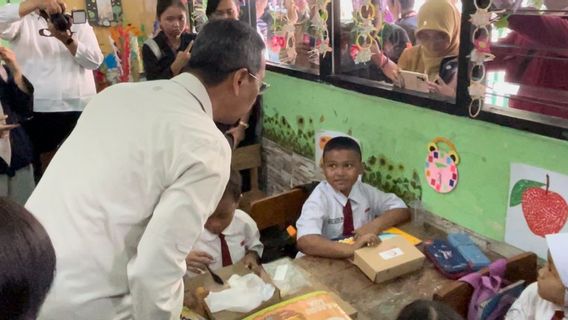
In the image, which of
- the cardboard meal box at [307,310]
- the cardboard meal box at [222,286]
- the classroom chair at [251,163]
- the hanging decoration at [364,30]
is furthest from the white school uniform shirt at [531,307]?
the classroom chair at [251,163]

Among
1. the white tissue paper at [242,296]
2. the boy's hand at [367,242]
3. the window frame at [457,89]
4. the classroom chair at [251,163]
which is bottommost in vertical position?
the classroom chair at [251,163]

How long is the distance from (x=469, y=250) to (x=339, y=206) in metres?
0.60

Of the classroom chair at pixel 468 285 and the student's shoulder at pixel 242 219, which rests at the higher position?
the student's shoulder at pixel 242 219

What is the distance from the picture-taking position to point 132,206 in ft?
3.88

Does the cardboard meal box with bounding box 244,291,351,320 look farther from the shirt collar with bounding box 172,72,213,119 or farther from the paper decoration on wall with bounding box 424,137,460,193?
the paper decoration on wall with bounding box 424,137,460,193

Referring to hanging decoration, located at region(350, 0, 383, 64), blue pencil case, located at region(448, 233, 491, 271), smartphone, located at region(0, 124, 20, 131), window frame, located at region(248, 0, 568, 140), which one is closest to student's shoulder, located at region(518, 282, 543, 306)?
blue pencil case, located at region(448, 233, 491, 271)

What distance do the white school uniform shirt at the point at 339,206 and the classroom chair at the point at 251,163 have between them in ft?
3.80

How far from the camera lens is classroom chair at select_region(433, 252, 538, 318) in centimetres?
159

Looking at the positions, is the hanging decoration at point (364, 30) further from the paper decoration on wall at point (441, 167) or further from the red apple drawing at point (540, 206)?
the red apple drawing at point (540, 206)

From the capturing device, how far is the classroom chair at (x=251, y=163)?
343cm

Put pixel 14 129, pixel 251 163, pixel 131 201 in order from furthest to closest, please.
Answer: pixel 251 163 → pixel 14 129 → pixel 131 201

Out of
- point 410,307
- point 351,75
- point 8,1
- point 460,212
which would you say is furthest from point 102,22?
point 410,307

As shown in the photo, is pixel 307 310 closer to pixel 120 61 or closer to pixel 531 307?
pixel 531 307

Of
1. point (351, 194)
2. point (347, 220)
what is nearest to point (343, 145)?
point (351, 194)
